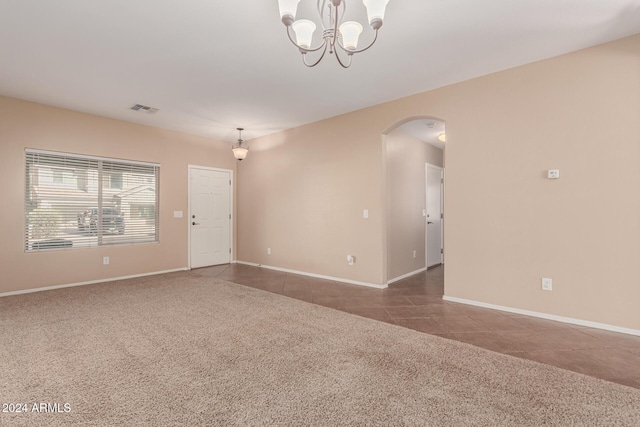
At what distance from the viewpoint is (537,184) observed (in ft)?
10.2

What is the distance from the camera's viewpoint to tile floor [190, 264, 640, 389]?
222 centimetres

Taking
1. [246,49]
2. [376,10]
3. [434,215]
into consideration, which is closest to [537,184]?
[376,10]

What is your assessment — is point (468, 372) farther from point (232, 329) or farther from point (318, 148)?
point (318, 148)

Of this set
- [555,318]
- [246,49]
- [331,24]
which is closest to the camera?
[331,24]

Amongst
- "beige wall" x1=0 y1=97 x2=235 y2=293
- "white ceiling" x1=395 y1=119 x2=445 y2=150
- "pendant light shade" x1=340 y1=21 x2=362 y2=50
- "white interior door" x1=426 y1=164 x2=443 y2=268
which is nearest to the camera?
"pendant light shade" x1=340 y1=21 x2=362 y2=50

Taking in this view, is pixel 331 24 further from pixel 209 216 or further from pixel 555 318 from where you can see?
pixel 209 216

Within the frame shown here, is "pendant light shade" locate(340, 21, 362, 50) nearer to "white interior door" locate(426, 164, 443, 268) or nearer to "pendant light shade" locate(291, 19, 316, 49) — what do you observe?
"pendant light shade" locate(291, 19, 316, 49)

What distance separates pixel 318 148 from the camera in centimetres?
507

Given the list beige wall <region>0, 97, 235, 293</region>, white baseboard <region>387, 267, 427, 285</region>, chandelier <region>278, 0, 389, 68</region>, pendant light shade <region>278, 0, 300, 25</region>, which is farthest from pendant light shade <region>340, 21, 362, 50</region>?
beige wall <region>0, 97, 235, 293</region>

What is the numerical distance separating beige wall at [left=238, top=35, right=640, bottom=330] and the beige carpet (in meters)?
1.28

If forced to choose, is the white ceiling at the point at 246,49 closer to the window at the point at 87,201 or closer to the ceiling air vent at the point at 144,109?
the ceiling air vent at the point at 144,109

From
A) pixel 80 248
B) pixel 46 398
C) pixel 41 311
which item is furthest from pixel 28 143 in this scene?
pixel 46 398

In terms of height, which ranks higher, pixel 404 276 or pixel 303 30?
pixel 303 30

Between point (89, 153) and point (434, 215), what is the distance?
6.37 metres
